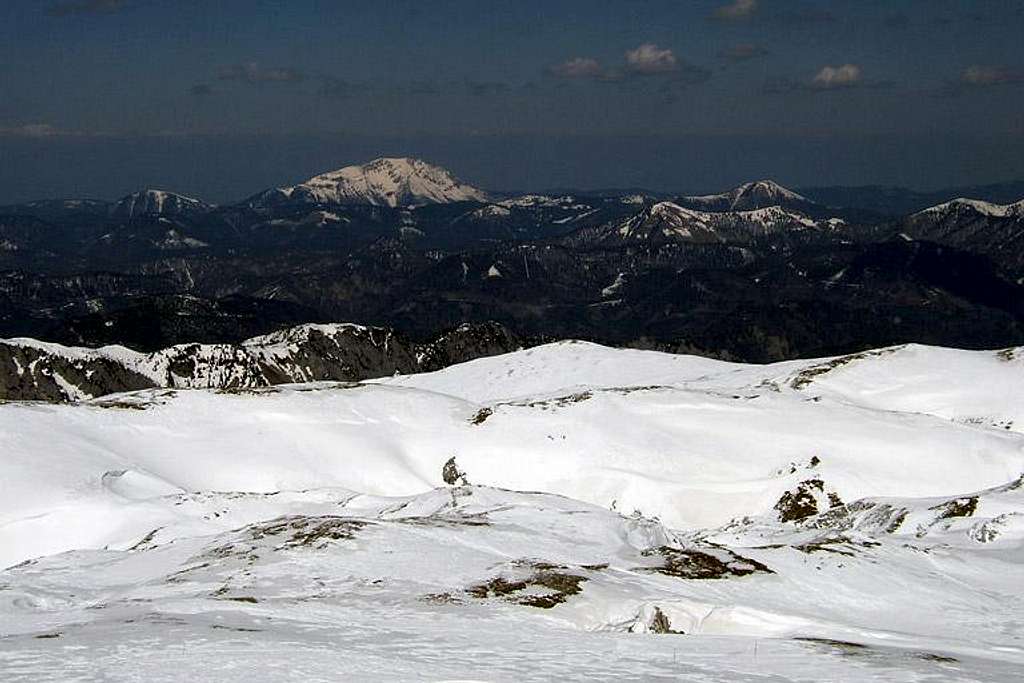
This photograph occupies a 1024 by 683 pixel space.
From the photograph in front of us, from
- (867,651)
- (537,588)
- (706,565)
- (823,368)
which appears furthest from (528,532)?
(823,368)

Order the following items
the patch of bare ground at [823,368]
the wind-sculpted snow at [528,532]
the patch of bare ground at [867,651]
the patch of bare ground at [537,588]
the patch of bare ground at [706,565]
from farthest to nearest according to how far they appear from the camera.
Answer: the patch of bare ground at [823,368] → the patch of bare ground at [706,565] → the patch of bare ground at [537,588] → the patch of bare ground at [867,651] → the wind-sculpted snow at [528,532]

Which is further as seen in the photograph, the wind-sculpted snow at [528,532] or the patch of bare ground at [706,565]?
the patch of bare ground at [706,565]

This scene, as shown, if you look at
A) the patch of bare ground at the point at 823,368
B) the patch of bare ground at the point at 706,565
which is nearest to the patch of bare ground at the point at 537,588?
the patch of bare ground at the point at 706,565

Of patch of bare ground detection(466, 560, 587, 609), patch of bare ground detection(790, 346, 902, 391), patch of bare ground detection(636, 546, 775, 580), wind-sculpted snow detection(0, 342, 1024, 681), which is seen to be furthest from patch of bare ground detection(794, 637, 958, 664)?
patch of bare ground detection(790, 346, 902, 391)

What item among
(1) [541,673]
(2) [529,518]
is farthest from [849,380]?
(1) [541,673]

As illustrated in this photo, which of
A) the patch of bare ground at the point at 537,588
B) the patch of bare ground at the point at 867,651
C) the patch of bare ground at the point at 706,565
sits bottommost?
the patch of bare ground at the point at 706,565

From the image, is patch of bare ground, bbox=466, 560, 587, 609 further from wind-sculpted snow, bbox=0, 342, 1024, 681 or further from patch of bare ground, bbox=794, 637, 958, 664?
patch of bare ground, bbox=794, 637, 958, 664

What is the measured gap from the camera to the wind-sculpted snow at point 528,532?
2670 centimetres

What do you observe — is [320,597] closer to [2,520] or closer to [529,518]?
[529,518]

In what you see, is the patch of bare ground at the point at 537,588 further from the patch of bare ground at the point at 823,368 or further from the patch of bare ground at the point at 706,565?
the patch of bare ground at the point at 823,368

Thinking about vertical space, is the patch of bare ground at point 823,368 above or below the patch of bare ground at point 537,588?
below

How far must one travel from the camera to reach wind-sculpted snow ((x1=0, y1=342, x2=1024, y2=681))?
26703 mm

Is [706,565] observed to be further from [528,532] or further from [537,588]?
[528,532]

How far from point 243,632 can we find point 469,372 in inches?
6774
